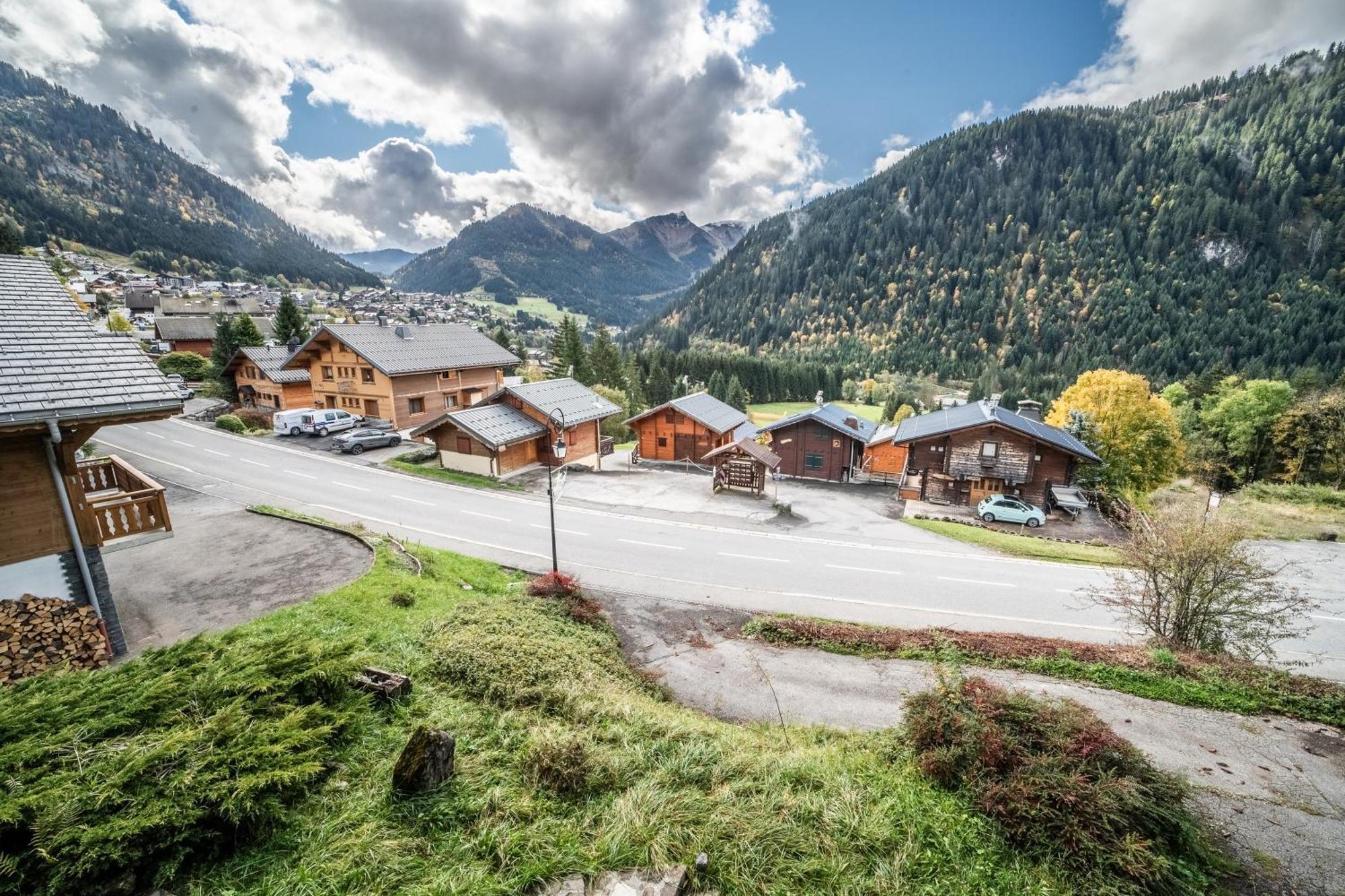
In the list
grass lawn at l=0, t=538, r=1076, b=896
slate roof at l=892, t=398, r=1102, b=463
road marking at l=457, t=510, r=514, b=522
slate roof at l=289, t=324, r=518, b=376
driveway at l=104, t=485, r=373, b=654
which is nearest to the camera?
grass lawn at l=0, t=538, r=1076, b=896

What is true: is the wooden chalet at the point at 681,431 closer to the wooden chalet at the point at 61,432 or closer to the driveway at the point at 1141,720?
the driveway at the point at 1141,720

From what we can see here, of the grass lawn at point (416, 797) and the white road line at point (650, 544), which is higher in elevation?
the grass lawn at point (416, 797)

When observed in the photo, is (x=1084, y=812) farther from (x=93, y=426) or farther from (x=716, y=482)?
(x=716, y=482)

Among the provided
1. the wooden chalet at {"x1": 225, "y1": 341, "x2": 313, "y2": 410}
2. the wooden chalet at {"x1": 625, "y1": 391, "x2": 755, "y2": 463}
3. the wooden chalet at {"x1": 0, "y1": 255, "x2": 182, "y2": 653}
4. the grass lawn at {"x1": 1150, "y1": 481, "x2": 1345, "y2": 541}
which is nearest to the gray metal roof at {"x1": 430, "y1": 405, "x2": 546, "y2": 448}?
the wooden chalet at {"x1": 625, "y1": 391, "x2": 755, "y2": 463}

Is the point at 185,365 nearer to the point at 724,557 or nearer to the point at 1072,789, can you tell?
the point at 724,557

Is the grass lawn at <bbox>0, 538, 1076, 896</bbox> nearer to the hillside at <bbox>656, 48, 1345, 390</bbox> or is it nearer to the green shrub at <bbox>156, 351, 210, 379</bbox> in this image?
the green shrub at <bbox>156, 351, 210, 379</bbox>

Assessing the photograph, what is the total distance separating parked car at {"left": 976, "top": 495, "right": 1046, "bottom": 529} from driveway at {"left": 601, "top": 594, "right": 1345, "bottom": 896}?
812 inches

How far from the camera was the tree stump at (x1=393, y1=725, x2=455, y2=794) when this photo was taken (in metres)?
5.72

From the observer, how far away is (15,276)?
11.3 metres

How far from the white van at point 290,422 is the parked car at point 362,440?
394 cm

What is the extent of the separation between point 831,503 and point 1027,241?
226 m

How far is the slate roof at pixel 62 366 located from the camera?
8656mm

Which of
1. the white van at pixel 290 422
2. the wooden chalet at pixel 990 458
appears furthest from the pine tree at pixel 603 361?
the wooden chalet at pixel 990 458

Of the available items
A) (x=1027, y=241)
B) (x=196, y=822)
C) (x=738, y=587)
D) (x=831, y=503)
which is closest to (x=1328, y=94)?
(x=1027, y=241)
